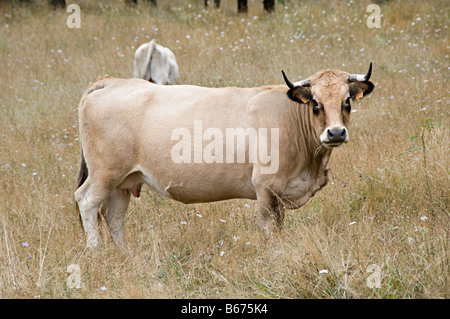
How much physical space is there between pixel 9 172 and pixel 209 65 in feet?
18.4

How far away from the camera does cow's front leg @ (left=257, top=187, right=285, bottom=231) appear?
5.02 m

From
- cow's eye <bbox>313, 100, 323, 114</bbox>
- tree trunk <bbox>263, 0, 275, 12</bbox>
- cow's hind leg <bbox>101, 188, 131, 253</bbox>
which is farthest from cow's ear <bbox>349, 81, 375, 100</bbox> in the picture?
tree trunk <bbox>263, 0, 275, 12</bbox>

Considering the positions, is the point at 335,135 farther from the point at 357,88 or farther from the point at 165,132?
the point at 165,132

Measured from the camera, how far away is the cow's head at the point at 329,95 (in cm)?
479

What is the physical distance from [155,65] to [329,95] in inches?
286

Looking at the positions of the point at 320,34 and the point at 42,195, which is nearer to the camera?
the point at 42,195

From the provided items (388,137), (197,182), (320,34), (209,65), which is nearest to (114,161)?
(197,182)

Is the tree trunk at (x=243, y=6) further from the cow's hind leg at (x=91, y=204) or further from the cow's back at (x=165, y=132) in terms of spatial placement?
the cow's hind leg at (x=91, y=204)

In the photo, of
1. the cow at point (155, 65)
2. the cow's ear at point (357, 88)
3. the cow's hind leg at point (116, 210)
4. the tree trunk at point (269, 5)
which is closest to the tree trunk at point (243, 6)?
the tree trunk at point (269, 5)

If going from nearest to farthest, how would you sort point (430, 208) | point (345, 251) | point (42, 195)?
point (345, 251) → point (430, 208) → point (42, 195)

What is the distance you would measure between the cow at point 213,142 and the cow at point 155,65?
235 inches

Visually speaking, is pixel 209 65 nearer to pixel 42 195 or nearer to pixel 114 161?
pixel 42 195

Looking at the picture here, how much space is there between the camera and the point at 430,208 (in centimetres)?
539

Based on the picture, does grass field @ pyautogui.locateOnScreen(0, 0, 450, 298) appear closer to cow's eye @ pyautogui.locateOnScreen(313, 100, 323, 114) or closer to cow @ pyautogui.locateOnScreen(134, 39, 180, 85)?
cow @ pyautogui.locateOnScreen(134, 39, 180, 85)
